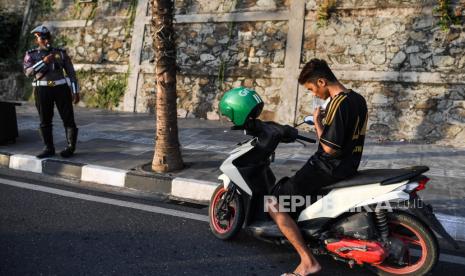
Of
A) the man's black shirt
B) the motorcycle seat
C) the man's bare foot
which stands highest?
the man's black shirt

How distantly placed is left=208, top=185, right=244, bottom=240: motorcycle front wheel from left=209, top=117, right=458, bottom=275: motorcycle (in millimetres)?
138

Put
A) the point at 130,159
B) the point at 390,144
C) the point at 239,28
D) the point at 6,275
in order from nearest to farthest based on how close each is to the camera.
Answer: the point at 6,275 < the point at 130,159 < the point at 390,144 < the point at 239,28

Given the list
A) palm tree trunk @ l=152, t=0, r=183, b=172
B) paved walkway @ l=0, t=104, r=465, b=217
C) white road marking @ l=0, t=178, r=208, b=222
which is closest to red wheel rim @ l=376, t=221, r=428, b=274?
paved walkway @ l=0, t=104, r=465, b=217

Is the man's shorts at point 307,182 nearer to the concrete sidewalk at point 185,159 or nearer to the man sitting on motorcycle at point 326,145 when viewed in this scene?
the man sitting on motorcycle at point 326,145

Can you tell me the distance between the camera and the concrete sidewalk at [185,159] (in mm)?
5137

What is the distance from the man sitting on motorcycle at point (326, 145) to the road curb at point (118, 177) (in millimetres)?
1862

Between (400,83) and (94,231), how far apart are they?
637cm

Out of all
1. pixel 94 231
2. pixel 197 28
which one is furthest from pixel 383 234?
pixel 197 28

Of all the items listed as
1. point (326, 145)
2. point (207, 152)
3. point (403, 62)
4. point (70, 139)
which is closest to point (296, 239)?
point (326, 145)

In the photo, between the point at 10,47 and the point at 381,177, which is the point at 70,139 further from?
the point at 10,47

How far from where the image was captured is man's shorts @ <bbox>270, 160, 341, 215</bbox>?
10.5 feet

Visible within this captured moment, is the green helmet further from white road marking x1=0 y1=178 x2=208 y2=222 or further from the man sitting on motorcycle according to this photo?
white road marking x1=0 y1=178 x2=208 y2=222

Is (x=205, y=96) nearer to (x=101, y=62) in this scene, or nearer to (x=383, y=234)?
(x=101, y=62)

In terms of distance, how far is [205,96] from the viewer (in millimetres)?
9906
